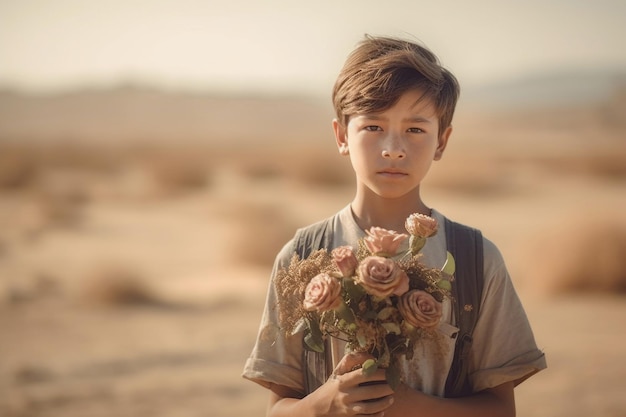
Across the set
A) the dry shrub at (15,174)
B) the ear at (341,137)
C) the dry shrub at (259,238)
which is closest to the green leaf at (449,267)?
the ear at (341,137)

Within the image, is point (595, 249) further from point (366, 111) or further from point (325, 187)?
point (325, 187)

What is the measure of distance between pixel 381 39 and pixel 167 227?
17929mm

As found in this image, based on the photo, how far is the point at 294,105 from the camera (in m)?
111

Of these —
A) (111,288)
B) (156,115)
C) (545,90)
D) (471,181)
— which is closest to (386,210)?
(111,288)

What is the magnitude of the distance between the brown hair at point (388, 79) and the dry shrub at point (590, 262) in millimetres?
9122

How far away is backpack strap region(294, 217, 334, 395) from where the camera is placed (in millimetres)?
2354

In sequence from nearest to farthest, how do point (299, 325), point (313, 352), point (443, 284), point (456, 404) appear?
point (443, 284), point (299, 325), point (456, 404), point (313, 352)

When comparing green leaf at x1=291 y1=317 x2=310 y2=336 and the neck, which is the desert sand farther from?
green leaf at x1=291 y1=317 x2=310 y2=336

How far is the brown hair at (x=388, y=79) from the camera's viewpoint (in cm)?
233

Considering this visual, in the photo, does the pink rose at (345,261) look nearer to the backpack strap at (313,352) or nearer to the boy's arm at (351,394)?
the boy's arm at (351,394)

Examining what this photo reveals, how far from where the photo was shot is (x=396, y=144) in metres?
2.31

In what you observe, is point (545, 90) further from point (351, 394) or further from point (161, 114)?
point (351, 394)

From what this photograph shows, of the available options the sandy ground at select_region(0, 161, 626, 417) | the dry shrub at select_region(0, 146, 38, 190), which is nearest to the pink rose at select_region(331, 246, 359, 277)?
the sandy ground at select_region(0, 161, 626, 417)

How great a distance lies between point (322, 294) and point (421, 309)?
0.23 meters
